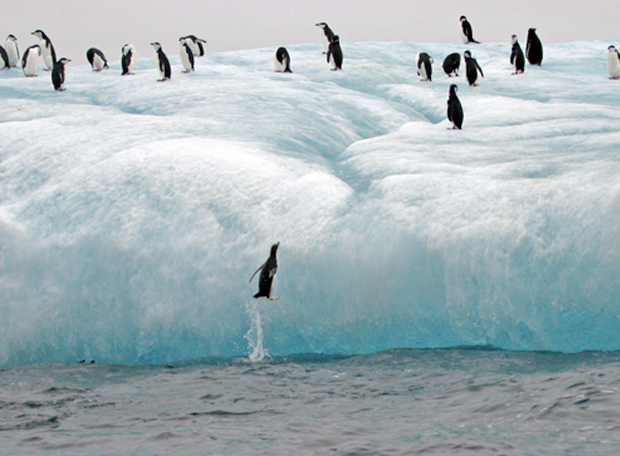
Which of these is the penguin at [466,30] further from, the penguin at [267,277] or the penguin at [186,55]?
the penguin at [267,277]

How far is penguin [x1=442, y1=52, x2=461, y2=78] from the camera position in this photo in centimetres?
1552

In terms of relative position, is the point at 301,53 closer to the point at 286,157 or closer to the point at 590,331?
the point at 286,157

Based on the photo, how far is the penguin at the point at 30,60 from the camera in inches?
571

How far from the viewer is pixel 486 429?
4.01 meters

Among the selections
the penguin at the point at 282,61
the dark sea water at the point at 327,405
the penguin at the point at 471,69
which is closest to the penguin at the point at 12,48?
the penguin at the point at 282,61

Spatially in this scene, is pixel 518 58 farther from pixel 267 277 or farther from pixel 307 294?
pixel 267 277

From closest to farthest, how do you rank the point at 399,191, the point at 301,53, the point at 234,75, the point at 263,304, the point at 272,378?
the point at 272,378, the point at 263,304, the point at 399,191, the point at 234,75, the point at 301,53

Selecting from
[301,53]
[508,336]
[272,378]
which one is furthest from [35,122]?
[301,53]

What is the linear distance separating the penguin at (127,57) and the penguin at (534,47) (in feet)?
28.5

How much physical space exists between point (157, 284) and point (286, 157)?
98.3 inches

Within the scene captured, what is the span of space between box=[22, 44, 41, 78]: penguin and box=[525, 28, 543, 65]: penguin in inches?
415

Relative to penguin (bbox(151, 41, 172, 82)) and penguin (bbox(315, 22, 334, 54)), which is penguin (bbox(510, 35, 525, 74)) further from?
penguin (bbox(151, 41, 172, 82))

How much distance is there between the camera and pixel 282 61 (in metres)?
15.1

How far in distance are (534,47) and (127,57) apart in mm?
8778
